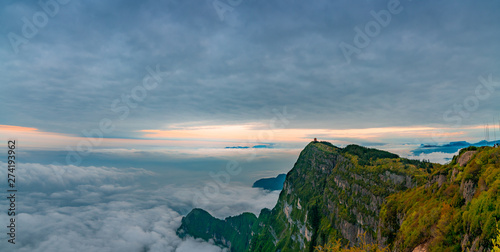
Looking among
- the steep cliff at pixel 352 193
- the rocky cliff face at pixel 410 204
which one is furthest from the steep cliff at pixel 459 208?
the steep cliff at pixel 352 193

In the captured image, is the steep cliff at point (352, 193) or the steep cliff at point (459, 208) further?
the steep cliff at point (352, 193)

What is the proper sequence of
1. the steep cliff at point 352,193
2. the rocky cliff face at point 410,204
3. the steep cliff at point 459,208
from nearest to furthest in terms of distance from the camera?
the steep cliff at point 459,208 < the rocky cliff face at point 410,204 < the steep cliff at point 352,193

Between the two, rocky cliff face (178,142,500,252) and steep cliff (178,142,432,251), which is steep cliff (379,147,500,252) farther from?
steep cliff (178,142,432,251)

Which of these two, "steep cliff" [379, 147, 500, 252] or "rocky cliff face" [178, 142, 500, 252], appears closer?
"steep cliff" [379, 147, 500, 252]

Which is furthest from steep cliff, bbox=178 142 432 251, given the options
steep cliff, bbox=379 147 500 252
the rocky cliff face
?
steep cliff, bbox=379 147 500 252

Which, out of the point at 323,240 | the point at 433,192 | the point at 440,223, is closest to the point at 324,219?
the point at 323,240

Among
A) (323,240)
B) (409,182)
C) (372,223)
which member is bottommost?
(323,240)

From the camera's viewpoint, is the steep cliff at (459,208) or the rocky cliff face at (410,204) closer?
the steep cliff at (459,208)

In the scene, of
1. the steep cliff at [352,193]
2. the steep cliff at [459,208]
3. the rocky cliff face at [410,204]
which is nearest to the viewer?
the steep cliff at [459,208]

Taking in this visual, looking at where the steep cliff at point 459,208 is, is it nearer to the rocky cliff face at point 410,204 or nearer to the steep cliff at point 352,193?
the rocky cliff face at point 410,204

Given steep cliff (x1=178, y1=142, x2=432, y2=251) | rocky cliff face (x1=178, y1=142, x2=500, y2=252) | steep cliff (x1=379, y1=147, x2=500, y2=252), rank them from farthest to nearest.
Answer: steep cliff (x1=178, y1=142, x2=432, y2=251)
rocky cliff face (x1=178, y1=142, x2=500, y2=252)
steep cliff (x1=379, y1=147, x2=500, y2=252)

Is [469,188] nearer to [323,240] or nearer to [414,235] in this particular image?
[414,235]
